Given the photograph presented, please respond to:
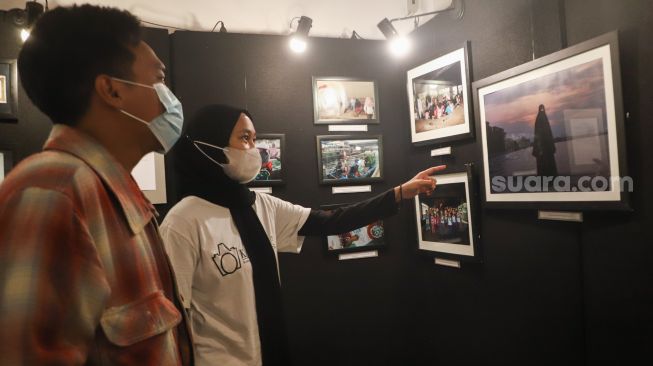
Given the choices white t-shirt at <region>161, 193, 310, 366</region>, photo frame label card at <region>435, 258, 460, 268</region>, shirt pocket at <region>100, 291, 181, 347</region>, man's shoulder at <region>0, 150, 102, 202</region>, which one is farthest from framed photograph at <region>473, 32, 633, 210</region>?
man's shoulder at <region>0, 150, 102, 202</region>

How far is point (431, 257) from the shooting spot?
2.96 metres

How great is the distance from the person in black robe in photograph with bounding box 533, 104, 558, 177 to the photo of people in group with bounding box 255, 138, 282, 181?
168cm

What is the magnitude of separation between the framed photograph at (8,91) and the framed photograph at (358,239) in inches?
82.8

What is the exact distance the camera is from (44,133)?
2570mm

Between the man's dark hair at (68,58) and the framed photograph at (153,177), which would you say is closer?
the man's dark hair at (68,58)

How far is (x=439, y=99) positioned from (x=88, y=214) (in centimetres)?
247

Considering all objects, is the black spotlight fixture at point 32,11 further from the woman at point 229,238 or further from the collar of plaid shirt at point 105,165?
the collar of plaid shirt at point 105,165

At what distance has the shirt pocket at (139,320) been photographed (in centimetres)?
73

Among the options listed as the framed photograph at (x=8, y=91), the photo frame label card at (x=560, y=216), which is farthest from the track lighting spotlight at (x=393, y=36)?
the framed photograph at (x=8, y=91)

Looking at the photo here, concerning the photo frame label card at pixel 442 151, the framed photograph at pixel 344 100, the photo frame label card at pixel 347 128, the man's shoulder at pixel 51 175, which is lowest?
the man's shoulder at pixel 51 175

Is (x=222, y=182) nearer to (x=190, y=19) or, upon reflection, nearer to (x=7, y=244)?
(x=7, y=244)

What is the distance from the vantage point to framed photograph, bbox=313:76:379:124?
10.0ft

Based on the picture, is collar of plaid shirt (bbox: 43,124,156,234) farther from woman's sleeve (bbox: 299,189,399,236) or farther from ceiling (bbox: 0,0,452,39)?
ceiling (bbox: 0,0,452,39)

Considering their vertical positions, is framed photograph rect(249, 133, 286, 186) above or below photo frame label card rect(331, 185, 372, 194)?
above
